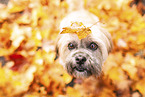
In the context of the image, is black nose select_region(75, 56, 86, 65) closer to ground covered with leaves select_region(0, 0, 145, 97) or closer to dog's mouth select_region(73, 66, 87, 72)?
dog's mouth select_region(73, 66, 87, 72)

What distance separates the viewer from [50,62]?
215 centimetres

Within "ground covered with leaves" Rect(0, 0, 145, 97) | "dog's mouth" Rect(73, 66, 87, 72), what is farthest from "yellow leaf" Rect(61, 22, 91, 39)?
"ground covered with leaves" Rect(0, 0, 145, 97)

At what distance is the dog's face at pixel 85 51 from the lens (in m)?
1.48

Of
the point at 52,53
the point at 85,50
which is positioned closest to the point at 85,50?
the point at 85,50

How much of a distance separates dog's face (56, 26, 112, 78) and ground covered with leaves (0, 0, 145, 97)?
22.2 inches

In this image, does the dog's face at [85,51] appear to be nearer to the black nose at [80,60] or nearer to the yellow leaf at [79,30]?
the black nose at [80,60]

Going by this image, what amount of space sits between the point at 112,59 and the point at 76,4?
1134mm

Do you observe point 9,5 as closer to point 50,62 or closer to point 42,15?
point 42,15

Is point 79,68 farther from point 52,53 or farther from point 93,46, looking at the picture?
point 52,53

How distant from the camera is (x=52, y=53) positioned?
86.8 inches

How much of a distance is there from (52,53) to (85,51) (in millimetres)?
847

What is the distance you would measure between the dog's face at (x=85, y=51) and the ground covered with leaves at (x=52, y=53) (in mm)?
563

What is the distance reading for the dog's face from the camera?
148cm

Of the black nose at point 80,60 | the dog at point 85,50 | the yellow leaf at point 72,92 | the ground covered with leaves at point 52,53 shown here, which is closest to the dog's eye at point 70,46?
the dog at point 85,50
